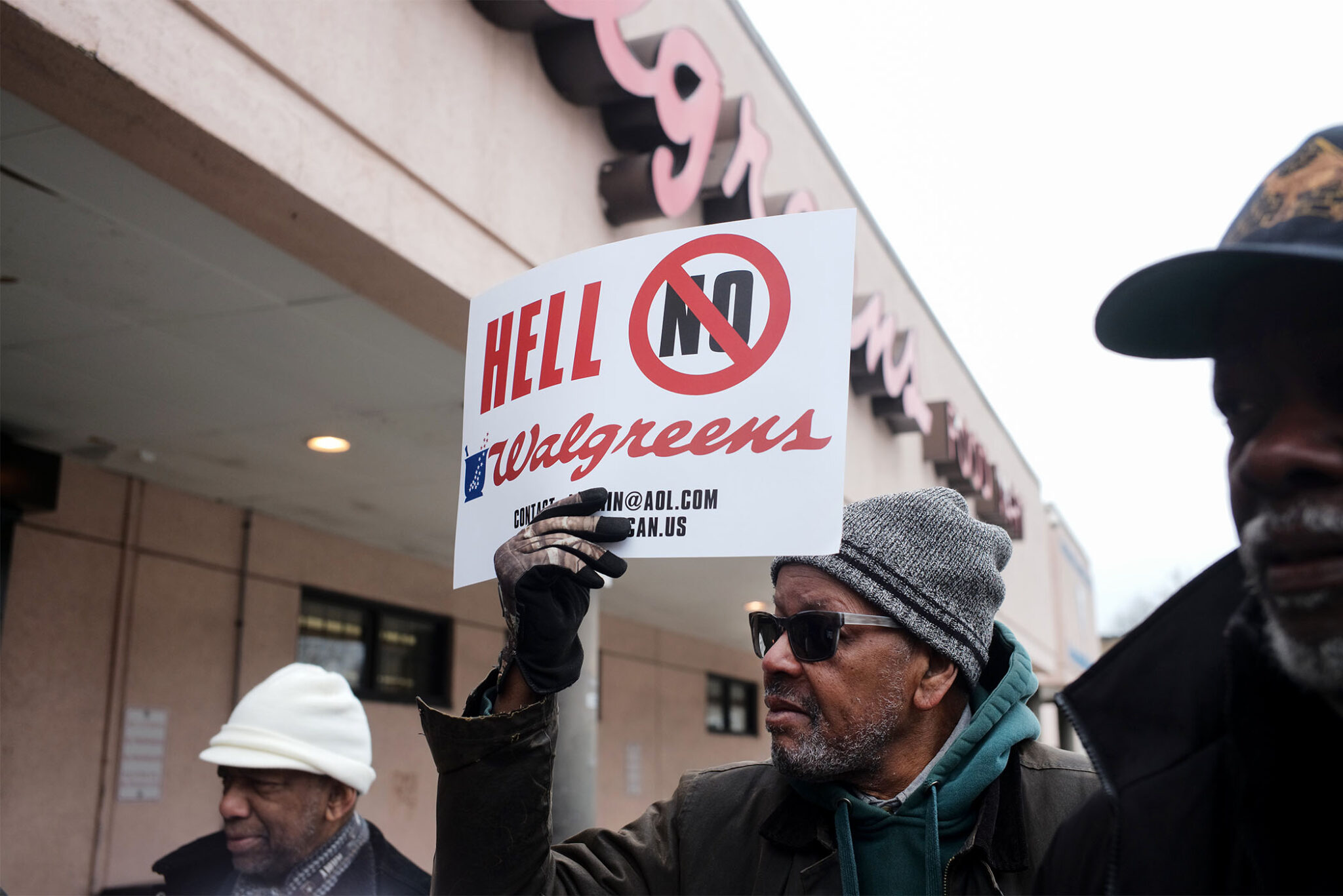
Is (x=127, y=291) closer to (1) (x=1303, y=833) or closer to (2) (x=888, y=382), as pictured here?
(1) (x=1303, y=833)

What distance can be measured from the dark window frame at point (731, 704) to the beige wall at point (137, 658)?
6459 mm

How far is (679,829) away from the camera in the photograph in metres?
2.39

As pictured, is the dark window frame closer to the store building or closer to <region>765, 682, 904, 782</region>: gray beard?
the store building

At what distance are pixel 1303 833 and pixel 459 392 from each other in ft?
16.6

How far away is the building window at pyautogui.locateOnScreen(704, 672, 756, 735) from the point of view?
50.8ft

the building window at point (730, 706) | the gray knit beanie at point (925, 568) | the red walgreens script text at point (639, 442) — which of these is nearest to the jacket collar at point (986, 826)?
the gray knit beanie at point (925, 568)

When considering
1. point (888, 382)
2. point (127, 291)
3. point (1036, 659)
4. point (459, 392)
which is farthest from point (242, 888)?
point (1036, 659)

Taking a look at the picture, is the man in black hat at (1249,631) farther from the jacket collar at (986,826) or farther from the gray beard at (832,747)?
the gray beard at (832,747)

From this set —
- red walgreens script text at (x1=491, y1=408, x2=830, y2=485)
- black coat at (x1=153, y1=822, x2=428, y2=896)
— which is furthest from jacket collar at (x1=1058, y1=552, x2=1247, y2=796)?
black coat at (x1=153, y1=822, x2=428, y2=896)

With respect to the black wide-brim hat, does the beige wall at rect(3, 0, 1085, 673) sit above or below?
above

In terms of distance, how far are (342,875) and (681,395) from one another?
2209mm

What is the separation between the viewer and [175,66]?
10.9ft

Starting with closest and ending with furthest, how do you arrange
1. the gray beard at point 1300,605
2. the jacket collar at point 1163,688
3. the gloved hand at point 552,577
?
the gray beard at point 1300,605 → the jacket collar at point 1163,688 → the gloved hand at point 552,577

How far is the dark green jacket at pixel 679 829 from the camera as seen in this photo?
199 centimetres
